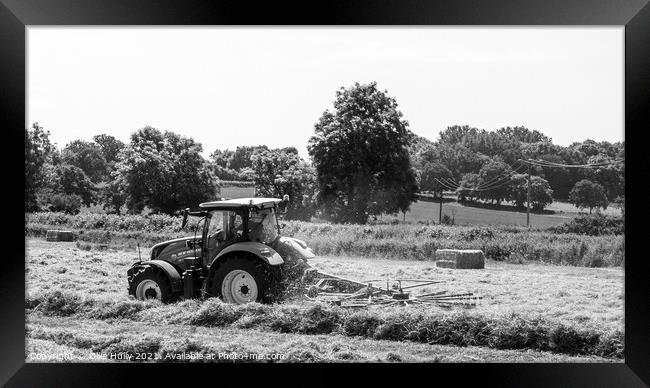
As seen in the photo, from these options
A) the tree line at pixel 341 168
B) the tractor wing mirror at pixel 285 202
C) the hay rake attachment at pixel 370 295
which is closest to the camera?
the hay rake attachment at pixel 370 295

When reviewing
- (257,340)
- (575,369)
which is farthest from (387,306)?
(575,369)

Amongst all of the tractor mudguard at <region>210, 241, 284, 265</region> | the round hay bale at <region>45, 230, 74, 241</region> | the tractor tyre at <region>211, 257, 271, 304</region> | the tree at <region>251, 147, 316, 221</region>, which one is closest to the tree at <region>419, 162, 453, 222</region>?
the tree at <region>251, 147, 316, 221</region>

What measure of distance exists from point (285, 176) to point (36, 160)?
8.96 ft

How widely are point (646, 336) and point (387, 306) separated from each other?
2441 mm

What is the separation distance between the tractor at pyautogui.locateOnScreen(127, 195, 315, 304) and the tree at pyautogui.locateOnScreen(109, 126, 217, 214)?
43cm

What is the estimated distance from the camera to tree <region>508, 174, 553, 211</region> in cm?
722

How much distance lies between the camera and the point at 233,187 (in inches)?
280

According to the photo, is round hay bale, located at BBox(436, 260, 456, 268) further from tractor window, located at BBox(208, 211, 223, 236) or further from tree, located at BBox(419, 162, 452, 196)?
tractor window, located at BBox(208, 211, 223, 236)

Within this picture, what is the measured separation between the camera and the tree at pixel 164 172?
23.6 feet

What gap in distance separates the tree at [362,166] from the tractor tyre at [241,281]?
114cm

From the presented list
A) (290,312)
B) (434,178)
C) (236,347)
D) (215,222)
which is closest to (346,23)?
(434,178)

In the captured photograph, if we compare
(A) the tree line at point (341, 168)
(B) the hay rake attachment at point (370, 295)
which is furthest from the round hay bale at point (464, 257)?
(A) the tree line at point (341, 168)

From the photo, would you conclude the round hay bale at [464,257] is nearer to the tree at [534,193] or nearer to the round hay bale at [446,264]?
the round hay bale at [446,264]

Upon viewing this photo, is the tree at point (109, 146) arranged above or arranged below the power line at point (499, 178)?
above
